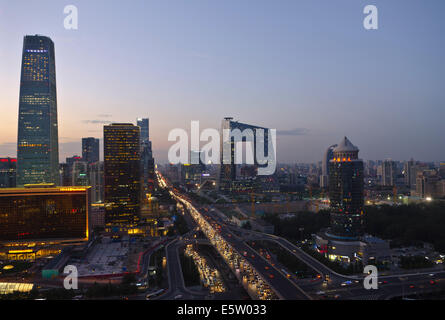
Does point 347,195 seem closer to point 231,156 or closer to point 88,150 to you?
point 231,156

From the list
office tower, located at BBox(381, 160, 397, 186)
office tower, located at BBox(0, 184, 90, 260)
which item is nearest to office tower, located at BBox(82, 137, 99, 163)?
office tower, located at BBox(0, 184, 90, 260)

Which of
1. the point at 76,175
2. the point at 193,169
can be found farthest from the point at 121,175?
the point at 193,169

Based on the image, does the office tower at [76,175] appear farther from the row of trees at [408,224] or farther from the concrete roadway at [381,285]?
the row of trees at [408,224]

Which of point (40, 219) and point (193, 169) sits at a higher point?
point (193, 169)

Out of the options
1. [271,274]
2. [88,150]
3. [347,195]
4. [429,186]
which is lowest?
[271,274]
